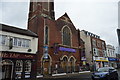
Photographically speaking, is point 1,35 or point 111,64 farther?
point 111,64

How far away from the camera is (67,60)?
96.4 feet

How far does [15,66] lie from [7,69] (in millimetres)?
1230

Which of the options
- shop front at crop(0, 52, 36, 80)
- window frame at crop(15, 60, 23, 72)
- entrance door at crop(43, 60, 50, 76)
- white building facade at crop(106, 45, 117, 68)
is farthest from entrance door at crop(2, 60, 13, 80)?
white building facade at crop(106, 45, 117, 68)

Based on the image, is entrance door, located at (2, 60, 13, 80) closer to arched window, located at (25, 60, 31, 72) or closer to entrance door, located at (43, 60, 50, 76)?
arched window, located at (25, 60, 31, 72)

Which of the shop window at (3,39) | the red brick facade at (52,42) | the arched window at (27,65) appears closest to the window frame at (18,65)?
the arched window at (27,65)

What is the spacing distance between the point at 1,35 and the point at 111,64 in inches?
1627

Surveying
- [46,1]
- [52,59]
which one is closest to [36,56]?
[52,59]

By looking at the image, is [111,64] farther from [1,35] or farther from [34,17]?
[1,35]

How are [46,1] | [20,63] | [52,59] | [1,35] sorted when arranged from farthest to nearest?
[46,1]
[52,59]
[20,63]
[1,35]

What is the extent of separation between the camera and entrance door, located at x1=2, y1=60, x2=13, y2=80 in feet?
59.7

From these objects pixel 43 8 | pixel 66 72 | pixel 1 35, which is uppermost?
pixel 43 8

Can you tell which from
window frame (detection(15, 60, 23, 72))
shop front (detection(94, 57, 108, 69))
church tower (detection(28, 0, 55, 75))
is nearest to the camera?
window frame (detection(15, 60, 23, 72))

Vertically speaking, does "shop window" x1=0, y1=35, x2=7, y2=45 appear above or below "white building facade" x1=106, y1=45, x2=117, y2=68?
above

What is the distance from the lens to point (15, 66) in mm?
19172
